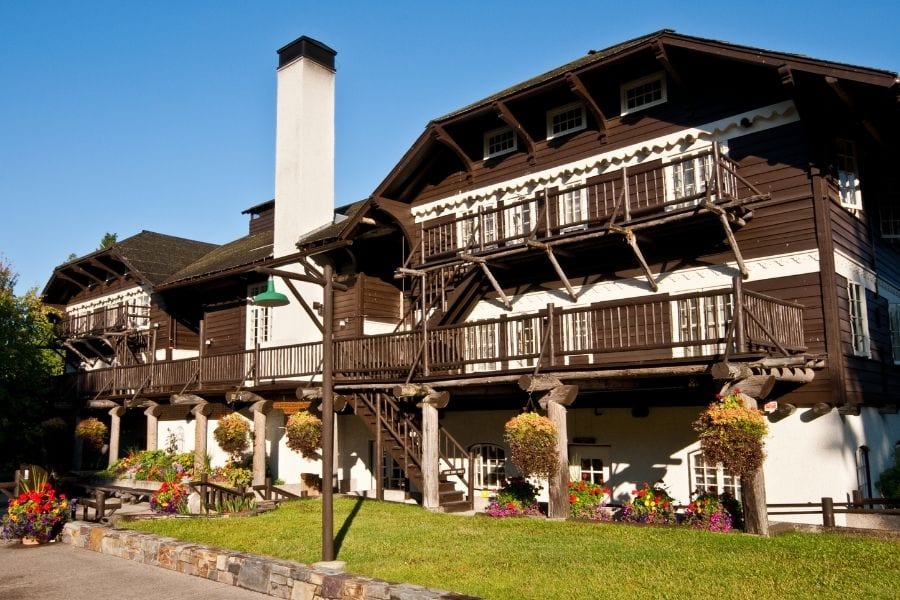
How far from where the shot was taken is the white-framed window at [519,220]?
19.0 meters

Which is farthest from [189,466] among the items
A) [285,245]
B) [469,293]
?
[469,293]

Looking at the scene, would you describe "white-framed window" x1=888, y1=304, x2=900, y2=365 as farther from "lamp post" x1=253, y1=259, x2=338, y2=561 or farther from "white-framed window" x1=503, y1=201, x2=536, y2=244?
"lamp post" x1=253, y1=259, x2=338, y2=561

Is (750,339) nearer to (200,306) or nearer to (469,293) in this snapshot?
(469,293)

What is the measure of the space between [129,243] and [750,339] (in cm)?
2764

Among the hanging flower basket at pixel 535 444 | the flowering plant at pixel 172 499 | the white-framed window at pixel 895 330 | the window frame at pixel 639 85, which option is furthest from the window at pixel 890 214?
the flowering plant at pixel 172 499

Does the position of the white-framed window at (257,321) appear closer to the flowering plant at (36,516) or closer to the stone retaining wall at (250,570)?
the flowering plant at (36,516)

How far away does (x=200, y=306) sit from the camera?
29656 mm

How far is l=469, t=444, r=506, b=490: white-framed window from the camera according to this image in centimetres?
1966

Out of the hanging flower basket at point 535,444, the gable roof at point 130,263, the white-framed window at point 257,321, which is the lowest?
the hanging flower basket at point 535,444

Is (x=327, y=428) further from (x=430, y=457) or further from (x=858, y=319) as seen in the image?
(x=858, y=319)

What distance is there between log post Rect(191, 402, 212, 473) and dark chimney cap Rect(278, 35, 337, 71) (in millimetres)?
11788

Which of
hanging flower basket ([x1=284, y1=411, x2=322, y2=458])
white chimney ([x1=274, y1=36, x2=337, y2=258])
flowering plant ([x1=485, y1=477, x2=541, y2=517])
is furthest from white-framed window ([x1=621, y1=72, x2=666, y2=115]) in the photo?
white chimney ([x1=274, y1=36, x2=337, y2=258])

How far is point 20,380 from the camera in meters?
27.8

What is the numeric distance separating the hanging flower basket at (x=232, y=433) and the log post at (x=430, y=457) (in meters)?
7.41
